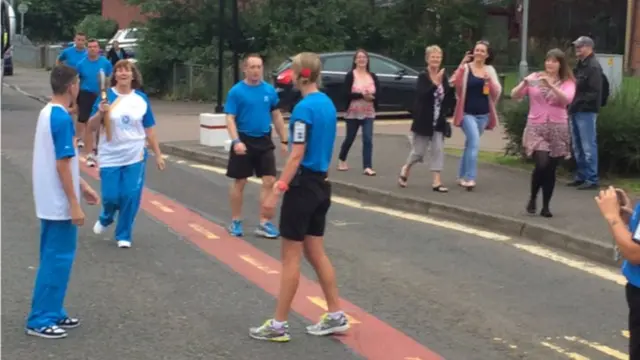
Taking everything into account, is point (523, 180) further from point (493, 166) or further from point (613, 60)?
point (613, 60)

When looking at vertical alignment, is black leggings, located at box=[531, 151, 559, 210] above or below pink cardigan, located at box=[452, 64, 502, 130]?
below

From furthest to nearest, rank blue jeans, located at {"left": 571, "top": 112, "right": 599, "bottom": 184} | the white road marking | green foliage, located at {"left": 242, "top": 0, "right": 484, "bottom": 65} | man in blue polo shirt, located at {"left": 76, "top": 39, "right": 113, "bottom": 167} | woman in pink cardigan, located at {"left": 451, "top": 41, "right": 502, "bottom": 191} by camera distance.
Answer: green foliage, located at {"left": 242, "top": 0, "right": 484, "bottom": 65} → man in blue polo shirt, located at {"left": 76, "top": 39, "right": 113, "bottom": 167} → blue jeans, located at {"left": 571, "top": 112, "right": 599, "bottom": 184} → woman in pink cardigan, located at {"left": 451, "top": 41, "right": 502, "bottom": 191} → the white road marking

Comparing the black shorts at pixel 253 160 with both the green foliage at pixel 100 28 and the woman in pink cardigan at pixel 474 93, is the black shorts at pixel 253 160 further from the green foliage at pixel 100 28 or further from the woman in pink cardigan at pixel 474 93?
the green foliage at pixel 100 28

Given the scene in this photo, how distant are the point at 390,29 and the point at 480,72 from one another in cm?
2047

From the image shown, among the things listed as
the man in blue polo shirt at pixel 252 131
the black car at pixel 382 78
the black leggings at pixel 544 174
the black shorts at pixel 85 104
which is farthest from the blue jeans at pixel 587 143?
the black car at pixel 382 78

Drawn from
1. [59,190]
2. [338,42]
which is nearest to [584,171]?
[59,190]

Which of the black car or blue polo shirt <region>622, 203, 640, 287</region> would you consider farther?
the black car

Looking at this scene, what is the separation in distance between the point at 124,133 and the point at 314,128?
325cm

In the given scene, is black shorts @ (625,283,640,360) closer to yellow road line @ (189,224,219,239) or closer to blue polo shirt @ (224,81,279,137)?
blue polo shirt @ (224,81,279,137)

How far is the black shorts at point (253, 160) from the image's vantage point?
974 cm

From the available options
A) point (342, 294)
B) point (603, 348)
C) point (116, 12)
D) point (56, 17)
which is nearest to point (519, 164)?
point (342, 294)

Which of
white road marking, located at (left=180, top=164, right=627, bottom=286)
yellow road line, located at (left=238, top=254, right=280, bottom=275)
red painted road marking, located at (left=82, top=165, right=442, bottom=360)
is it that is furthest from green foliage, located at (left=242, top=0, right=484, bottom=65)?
yellow road line, located at (left=238, top=254, right=280, bottom=275)

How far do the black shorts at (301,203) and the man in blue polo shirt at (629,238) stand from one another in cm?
230

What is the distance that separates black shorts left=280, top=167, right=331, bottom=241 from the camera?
247 inches
